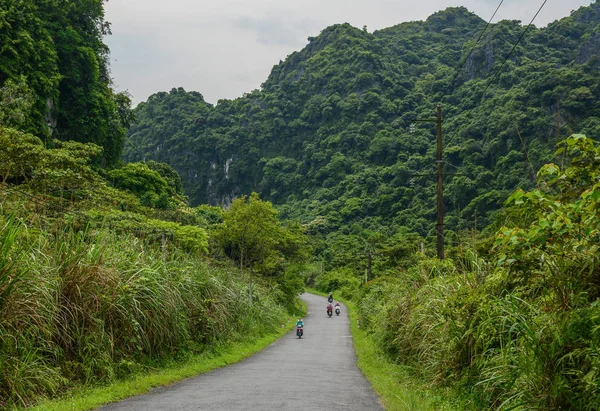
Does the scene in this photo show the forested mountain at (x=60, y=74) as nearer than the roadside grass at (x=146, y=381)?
No

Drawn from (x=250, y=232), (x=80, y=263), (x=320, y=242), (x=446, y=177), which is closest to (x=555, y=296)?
(x=80, y=263)

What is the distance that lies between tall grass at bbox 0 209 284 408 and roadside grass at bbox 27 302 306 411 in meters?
0.29

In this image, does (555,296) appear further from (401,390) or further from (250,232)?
(250,232)

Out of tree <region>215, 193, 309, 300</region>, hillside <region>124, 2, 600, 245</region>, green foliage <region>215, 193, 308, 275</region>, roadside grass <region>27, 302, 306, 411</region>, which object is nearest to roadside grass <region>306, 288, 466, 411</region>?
roadside grass <region>27, 302, 306, 411</region>

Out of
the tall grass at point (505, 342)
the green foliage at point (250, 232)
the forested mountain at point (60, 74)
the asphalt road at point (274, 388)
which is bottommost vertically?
the asphalt road at point (274, 388)

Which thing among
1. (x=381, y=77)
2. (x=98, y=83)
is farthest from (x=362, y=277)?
(x=381, y=77)

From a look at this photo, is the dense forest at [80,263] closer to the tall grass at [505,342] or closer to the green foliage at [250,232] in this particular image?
the green foliage at [250,232]

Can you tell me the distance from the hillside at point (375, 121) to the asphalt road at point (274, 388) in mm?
26858

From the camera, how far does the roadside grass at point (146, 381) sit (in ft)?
26.8

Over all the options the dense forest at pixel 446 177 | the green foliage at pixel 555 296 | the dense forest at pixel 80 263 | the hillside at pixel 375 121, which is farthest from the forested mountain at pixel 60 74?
the hillside at pixel 375 121

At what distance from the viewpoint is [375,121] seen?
409 feet

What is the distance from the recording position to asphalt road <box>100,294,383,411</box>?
28.9 feet

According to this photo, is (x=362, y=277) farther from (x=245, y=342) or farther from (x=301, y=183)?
(x=301, y=183)

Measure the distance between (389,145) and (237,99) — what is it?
75.8 m
